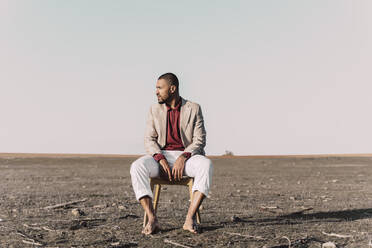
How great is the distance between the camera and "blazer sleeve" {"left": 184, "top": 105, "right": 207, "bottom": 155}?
16.1 feet

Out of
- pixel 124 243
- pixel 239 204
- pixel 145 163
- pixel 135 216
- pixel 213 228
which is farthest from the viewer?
pixel 239 204

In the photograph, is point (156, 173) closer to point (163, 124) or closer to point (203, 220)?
point (163, 124)

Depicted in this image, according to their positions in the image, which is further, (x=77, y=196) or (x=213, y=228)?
(x=77, y=196)

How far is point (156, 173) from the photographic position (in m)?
4.83

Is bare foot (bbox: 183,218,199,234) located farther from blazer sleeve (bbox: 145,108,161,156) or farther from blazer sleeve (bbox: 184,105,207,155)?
blazer sleeve (bbox: 145,108,161,156)

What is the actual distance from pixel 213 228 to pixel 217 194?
4.07 metres

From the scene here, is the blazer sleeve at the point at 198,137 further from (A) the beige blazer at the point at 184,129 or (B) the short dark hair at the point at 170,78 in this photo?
(B) the short dark hair at the point at 170,78

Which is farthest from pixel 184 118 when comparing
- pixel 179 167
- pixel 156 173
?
pixel 156 173

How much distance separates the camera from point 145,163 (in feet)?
15.4

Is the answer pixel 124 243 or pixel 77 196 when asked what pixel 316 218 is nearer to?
pixel 124 243

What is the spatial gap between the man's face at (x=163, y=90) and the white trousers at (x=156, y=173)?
0.76m

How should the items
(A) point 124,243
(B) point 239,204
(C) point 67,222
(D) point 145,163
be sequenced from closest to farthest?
1. (A) point 124,243
2. (D) point 145,163
3. (C) point 67,222
4. (B) point 239,204

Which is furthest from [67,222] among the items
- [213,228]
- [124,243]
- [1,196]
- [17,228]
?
[1,196]

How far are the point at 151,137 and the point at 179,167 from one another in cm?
63
